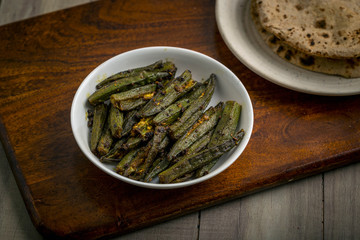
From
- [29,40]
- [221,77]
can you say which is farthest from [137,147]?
[29,40]

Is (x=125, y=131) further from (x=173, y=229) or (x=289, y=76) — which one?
(x=289, y=76)

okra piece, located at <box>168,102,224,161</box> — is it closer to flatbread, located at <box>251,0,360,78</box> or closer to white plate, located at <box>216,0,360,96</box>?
white plate, located at <box>216,0,360,96</box>

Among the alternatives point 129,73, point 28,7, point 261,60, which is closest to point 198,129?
point 129,73

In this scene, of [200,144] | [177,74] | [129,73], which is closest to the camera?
[200,144]

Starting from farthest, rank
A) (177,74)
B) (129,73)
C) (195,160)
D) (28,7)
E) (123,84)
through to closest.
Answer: (28,7), (177,74), (129,73), (123,84), (195,160)

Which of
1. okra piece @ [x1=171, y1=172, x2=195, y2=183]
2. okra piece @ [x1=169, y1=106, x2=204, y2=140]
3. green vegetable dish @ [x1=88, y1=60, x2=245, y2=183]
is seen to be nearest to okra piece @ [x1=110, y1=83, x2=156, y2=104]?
green vegetable dish @ [x1=88, y1=60, x2=245, y2=183]

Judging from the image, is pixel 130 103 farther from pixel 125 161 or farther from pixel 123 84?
pixel 125 161

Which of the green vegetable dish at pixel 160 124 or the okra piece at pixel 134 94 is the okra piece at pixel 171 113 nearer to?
the green vegetable dish at pixel 160 124
